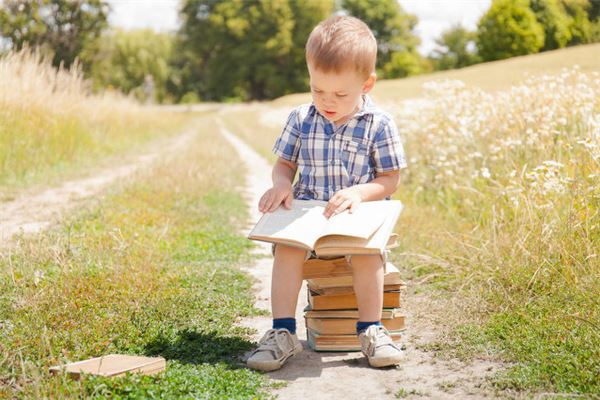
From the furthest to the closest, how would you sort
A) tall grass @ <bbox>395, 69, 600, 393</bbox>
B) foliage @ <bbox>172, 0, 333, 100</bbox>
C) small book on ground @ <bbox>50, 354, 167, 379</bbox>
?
foliage @ <bbox>172, 0, 333, 100</bbox> < tall grass @ <bbox>395, 69, 600, 393</bbox> < small book on ground @ <bbox>50, 354, 167, 379</bbox>

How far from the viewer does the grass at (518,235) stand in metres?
3.38

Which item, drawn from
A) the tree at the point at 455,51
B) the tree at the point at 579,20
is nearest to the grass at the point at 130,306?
the tree at the point at 579,20

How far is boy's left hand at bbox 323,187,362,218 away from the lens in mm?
3379

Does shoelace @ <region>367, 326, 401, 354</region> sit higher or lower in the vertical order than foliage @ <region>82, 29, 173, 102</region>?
lower

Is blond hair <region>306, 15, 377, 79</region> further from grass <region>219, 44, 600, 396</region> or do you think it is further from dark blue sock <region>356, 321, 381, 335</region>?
grass <region>219, 44, 600, 396</region>

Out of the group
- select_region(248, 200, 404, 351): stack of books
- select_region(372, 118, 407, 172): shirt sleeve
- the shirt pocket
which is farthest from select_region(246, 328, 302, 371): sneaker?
select_region(372, 118, 407, 172): shirt sleeve

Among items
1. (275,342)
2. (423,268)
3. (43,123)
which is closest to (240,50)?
(43,123)

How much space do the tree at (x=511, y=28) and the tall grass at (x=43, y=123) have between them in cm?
672

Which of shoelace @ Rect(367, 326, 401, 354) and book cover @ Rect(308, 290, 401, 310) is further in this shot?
book cover @ Rect(308, 290, 401, 310)

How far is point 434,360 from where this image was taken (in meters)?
3.42

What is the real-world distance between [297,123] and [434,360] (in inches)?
54.5

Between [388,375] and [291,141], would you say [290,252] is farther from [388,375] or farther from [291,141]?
[388,375]

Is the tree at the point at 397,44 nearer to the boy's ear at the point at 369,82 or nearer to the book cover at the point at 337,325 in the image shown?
the boy's ear at the point at 369,82

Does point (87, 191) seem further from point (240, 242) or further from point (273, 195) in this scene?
point (273, 195)
